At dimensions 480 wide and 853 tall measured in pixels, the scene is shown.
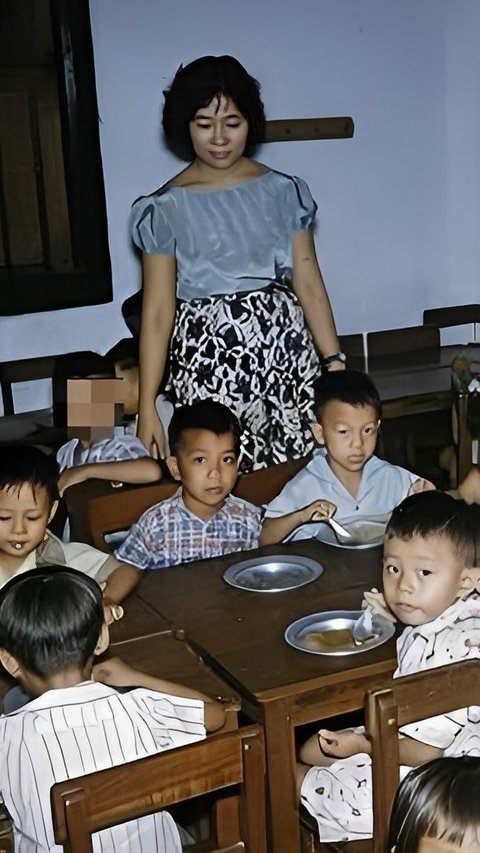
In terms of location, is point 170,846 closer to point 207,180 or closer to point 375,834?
point 375,834

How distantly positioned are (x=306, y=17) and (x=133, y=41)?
2.52 ft

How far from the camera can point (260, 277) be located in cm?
333

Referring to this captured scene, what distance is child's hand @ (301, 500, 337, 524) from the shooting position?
263 centimetres

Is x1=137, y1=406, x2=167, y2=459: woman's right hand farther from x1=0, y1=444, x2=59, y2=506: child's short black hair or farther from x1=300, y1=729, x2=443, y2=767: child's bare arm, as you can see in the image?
x1=300, y1=729, x2=443, y2=767: child's bare arm

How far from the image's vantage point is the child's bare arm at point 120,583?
2.35m

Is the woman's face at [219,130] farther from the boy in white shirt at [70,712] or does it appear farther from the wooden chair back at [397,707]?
the wooden chair back at [397,707]

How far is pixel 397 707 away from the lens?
5.13 ft

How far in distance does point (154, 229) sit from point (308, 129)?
169 cm

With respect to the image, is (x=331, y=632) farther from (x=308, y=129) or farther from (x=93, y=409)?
(x=308, y=129)

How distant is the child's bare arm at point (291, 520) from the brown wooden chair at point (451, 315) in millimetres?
2541

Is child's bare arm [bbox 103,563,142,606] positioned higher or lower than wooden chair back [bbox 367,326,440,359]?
lower

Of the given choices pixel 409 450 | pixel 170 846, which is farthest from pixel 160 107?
pixel 170 846

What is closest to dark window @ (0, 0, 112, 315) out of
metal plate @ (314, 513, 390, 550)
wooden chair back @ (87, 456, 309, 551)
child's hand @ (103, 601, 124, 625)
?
wooden chair back @ (87, 456, 309, 551)

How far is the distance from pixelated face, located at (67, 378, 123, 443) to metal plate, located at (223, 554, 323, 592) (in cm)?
78
